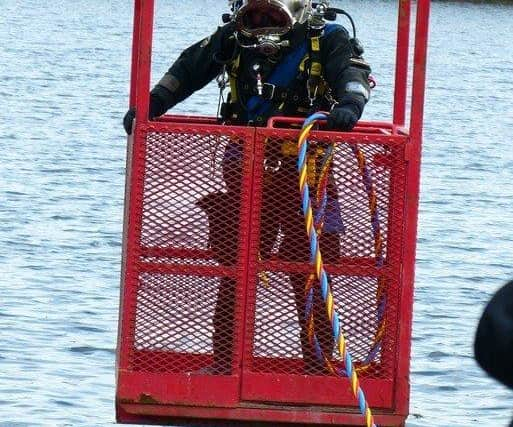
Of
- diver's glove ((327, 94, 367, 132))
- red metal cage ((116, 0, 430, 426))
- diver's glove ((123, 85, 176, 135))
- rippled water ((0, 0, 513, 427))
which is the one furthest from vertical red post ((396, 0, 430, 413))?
rippled water ((0, 0, 513, 427))

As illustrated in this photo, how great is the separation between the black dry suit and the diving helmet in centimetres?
6

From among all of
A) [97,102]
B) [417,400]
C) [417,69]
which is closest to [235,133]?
[417,69]

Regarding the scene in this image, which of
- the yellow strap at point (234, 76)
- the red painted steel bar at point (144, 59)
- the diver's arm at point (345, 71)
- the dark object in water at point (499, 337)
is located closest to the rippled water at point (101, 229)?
the yellow strap at point (234, 76)

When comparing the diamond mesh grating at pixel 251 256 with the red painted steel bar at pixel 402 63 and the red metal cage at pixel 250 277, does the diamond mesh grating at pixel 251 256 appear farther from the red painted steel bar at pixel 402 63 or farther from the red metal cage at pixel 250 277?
the red painted steel bar at pixel 402 63

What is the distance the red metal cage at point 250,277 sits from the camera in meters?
6.93

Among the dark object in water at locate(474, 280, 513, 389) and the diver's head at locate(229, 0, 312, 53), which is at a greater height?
the diver's head at locate(229, 0, 312, 53)

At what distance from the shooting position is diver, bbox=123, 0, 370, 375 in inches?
274

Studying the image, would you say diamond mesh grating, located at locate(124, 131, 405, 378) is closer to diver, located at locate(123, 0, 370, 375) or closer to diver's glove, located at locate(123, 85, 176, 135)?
diver, located at locate(123, 0, 370, 375)

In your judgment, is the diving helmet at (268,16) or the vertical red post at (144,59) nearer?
the vertical red post at (144,59)

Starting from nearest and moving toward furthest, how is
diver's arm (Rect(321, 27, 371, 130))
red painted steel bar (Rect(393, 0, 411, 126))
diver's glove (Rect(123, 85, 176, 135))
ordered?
1. diver's arm (Rect(321, 27, 371, 130))
2. diver's glove (Rect(123, 85, 176, 135))
3. red painted steel bar (Rect(393, 0, 411, 126))

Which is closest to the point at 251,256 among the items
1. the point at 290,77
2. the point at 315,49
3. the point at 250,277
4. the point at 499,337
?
the point at 250,277

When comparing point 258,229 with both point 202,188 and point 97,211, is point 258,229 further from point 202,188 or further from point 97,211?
point 97,211

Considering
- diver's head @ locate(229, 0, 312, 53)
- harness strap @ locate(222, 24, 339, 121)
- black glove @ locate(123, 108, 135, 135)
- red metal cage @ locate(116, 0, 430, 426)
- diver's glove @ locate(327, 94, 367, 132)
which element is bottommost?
red metal cage @ locate(116, 0, 430, 426)

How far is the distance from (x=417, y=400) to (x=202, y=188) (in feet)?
10.5
